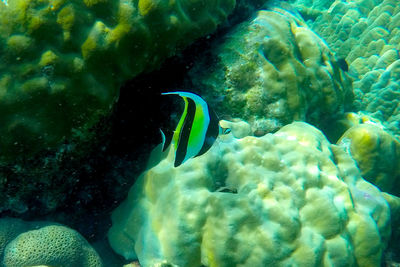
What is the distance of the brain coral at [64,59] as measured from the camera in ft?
6.85

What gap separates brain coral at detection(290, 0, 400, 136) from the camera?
18.0ft

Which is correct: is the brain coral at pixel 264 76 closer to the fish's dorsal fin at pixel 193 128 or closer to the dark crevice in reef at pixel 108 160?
the dark crevice in reef at pixel 108 160

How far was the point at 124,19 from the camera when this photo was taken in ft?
7.79

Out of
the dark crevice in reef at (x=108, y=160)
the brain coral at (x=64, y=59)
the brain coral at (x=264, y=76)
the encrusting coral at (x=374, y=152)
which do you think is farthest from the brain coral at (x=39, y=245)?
the encrusting coral at (x=374, y=152)

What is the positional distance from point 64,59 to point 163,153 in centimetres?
128

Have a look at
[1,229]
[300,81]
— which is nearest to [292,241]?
[300,81]

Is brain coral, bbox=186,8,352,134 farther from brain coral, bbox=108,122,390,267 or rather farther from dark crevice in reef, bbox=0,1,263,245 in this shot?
brain coral, bbox=108,122,390,267

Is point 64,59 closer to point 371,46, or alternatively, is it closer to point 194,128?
point 194,128

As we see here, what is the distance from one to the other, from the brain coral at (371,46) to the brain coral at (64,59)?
16.1 ft

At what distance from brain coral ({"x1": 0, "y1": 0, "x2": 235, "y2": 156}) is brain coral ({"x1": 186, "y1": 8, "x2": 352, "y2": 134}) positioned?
102 centimetres

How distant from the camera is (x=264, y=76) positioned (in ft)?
11.2

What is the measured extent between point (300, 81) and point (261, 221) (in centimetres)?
211

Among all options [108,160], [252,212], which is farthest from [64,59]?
[252,212]

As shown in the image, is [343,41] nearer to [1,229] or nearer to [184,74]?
[184,74]
